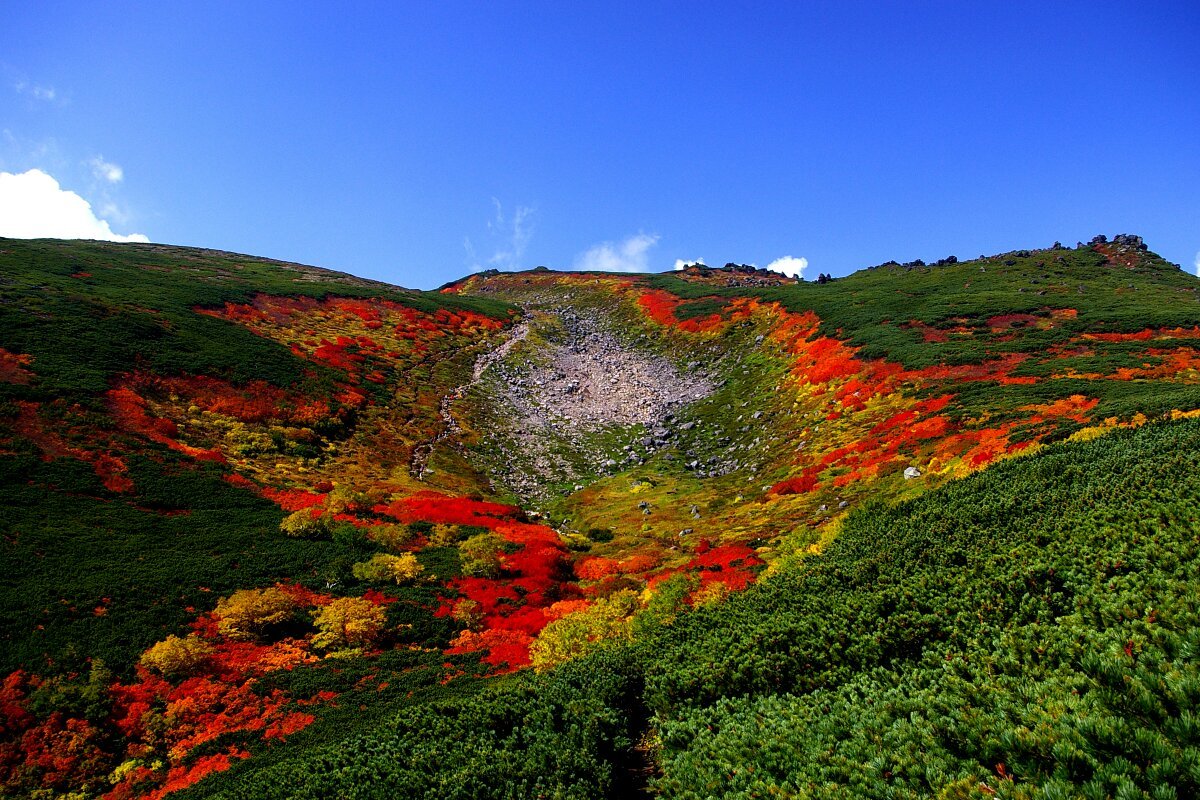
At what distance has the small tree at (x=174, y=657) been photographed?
19500 mm

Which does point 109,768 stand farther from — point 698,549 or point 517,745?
point 698,549

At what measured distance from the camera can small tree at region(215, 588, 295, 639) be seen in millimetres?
22094

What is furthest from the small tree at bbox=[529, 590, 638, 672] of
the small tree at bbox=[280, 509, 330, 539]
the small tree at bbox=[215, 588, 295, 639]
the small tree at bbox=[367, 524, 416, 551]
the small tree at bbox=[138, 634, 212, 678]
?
the small tree at bbox=[280, 509, 330, 539]

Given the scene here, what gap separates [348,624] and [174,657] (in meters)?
5.74

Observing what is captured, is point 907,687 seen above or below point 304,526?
above

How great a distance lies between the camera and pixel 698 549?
2983 centimetres

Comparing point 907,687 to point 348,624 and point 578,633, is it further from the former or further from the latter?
point 348,624

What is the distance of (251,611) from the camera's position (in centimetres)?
2273

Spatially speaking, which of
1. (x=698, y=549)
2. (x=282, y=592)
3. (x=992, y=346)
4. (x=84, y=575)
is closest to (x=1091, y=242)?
(x=992, y=346)

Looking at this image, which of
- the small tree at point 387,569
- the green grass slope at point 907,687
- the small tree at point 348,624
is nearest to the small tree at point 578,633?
the green grass slope at point 907,687

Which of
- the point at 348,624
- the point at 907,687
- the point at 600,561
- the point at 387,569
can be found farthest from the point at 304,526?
the point at 907,687

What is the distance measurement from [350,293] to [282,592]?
71.7m

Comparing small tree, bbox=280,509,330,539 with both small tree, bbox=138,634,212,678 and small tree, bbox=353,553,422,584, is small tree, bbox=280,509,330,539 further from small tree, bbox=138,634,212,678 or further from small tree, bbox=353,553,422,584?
small tree, bbox=138,634,212,678

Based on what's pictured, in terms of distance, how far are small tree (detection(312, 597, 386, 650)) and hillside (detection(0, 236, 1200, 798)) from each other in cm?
16
